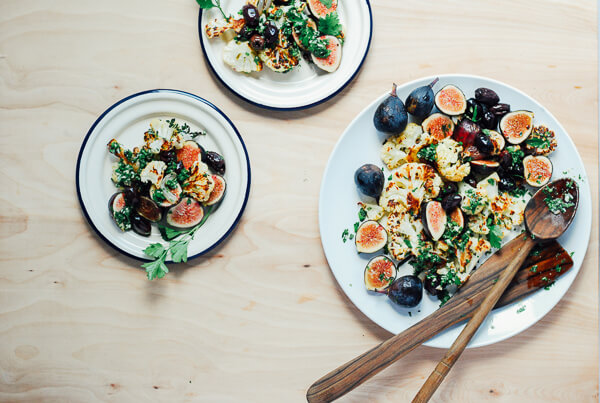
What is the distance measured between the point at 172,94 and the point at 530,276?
61.2 inches

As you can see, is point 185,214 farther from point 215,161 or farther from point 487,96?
point 487,96

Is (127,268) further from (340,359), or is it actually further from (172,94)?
(340,359)

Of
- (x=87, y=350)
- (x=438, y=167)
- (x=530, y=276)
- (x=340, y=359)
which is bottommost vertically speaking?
(x=87, y=350)

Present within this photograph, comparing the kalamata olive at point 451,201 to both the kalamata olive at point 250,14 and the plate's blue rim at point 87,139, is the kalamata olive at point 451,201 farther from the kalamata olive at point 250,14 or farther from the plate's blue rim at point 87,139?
the kalamata olive at point 250,14

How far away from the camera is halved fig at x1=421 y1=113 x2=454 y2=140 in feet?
5.20

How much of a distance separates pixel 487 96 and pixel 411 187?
0.46 meters

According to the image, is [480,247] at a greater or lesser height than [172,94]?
lesser

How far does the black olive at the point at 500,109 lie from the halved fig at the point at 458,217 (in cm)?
40

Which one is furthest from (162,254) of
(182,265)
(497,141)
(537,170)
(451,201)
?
(537,170)

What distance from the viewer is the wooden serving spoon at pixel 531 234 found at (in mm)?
1531

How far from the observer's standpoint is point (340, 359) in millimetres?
1701

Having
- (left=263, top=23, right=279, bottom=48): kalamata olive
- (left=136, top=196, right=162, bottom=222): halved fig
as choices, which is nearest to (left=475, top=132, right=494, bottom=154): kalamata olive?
(left=263, top=23, right=279, bottom=48): kalamata olive


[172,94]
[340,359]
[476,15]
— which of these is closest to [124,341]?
[340,359]

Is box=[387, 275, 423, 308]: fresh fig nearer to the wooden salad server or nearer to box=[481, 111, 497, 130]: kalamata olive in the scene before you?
the wooden salad server
